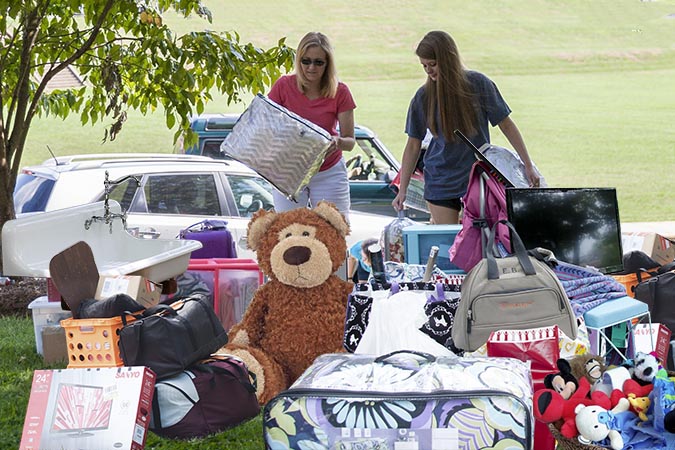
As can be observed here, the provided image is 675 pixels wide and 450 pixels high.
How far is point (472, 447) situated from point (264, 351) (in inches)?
76.5

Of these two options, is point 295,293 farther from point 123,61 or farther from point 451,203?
point 123,61

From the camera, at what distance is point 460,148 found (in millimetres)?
5551

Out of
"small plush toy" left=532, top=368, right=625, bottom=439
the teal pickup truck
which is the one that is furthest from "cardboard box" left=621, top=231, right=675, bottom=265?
the teal pickup truck

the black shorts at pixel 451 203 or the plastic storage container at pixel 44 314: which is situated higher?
the black shorts at pixel 451 203

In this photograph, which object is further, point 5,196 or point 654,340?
point 5,196

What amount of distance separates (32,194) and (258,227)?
3432mm

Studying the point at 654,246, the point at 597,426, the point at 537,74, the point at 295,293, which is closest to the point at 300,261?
the point at 295,293

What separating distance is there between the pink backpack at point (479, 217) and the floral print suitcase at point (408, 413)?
141cm

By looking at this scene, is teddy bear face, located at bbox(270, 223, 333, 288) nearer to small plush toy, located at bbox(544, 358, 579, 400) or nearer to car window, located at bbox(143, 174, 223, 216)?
small plush toy, located at bbox(544, 358, 579, 400)

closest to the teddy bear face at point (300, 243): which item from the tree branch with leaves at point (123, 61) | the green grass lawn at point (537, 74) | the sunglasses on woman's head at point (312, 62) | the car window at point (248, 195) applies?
the sunglasses on woman's head at point (312, 62)

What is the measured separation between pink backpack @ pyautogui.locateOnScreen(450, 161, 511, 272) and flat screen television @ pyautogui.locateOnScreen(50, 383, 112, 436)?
1.81 metres

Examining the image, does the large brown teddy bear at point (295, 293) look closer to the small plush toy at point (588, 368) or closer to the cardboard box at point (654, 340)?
the cardboard box at point (654, 340)

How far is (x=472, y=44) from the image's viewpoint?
43.4m

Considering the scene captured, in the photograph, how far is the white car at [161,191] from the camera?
7465 mm
